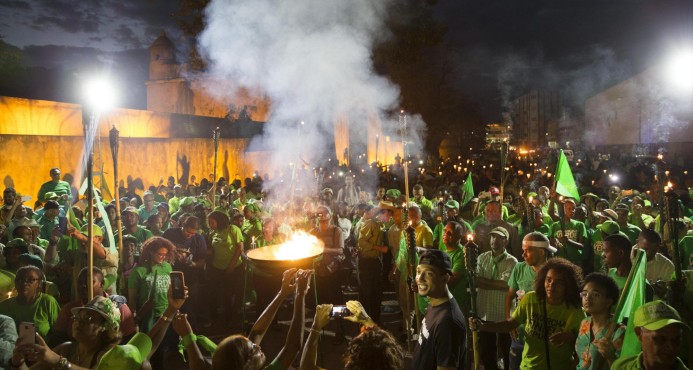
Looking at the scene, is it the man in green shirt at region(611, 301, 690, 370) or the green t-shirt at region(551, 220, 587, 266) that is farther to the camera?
the green t-shirt at region(551, 220, 587, 266)

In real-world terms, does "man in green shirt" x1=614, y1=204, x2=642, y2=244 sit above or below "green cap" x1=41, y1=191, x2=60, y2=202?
below

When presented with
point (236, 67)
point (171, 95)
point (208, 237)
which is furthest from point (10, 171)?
point (171, 95)

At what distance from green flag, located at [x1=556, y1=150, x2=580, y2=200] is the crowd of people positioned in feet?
1.83

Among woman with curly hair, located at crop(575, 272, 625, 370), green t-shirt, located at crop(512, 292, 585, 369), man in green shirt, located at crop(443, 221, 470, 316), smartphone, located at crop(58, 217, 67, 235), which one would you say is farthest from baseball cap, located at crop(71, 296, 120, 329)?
smartphone, located at crop(58, 217, 67, 235)

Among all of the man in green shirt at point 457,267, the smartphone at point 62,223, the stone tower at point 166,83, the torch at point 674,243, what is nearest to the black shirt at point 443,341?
the torch at point 674,243

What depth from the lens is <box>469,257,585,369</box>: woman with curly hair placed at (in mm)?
3686

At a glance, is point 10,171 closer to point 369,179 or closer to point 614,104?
point 369,179

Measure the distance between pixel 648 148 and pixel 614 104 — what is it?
12.0 m

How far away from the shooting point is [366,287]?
7203 mm

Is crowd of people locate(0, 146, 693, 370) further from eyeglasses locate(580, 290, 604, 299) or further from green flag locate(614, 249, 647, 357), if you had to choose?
green flag locate(614, 249, 647, 357)

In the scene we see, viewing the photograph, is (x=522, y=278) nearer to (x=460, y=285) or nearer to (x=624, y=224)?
(x=460, y=285)

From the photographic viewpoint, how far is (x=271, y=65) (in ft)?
81.4

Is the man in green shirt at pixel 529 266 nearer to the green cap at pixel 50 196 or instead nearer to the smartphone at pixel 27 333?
the smartphone at pixel 27 333

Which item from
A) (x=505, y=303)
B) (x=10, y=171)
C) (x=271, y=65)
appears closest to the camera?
(x=505, y=303)
